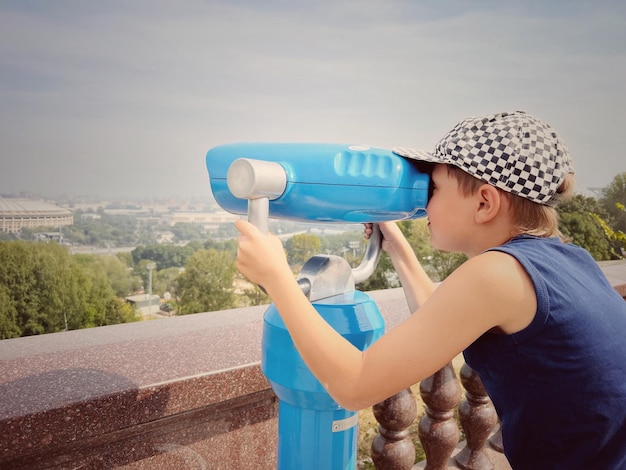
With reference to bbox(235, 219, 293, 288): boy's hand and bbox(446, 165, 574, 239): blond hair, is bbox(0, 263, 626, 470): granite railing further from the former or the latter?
bbox(446, 165, 574, 239): blond hair

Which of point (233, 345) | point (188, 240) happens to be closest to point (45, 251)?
point (188, 240)

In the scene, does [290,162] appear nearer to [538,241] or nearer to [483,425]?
[538,241]

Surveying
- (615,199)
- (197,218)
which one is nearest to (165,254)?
(197,218)

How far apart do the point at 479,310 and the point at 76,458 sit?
0.82 m

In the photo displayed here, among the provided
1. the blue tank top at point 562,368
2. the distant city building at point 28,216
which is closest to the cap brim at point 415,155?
the blue tank top at point 562,368

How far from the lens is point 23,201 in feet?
159

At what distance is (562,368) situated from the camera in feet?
2.95

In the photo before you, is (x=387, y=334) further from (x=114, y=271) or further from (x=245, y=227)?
(x=114, y=271)

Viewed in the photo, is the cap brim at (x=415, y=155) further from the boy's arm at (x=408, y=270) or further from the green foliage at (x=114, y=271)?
the green foliage at (x=114, y=271)

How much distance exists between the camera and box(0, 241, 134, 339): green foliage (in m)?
30.5

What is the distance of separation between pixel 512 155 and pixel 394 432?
0.71m

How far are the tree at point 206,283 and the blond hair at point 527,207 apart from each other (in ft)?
120

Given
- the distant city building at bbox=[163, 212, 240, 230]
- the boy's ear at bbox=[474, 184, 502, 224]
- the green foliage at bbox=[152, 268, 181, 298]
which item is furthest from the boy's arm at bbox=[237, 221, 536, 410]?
the distant city building at bbox=[163, 212, 240, 230]

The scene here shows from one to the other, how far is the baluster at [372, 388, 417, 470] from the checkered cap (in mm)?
563
